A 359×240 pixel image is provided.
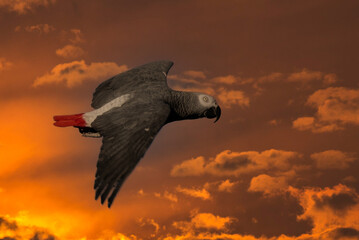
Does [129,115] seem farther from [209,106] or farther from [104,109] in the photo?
[209,106]

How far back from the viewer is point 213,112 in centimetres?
1321

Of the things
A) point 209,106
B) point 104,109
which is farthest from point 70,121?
point 209,106

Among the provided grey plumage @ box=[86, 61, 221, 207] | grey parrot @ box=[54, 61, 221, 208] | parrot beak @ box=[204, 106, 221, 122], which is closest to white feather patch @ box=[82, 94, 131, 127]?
grey parrot @ box=[54, 61, 221, 208]

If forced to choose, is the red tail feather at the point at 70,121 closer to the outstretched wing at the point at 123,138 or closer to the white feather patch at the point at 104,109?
the white feather patch at the point at 104,109

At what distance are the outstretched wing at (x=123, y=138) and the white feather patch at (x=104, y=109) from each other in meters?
0.25

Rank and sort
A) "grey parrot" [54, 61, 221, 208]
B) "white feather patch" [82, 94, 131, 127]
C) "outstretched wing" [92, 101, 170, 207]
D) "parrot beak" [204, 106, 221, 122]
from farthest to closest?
"parrot beak" [204, 106, 221, 122] < "white feather patch" [82, 94, 131, 127] < "grey parrot" [54, 61, 221, 208] < "outstretched wing" [92, 101, 170, 207]

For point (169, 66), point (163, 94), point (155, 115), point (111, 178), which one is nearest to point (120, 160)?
point (111, 178)

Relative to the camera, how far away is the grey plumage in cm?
920

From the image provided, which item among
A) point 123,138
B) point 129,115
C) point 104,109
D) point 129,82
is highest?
point 129,82

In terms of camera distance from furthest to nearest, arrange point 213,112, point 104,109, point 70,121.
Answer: point 213,112, point 104,109, point 70,121

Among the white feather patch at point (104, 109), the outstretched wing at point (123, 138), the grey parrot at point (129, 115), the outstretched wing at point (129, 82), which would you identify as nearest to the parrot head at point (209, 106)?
the grey parrot at point (129, 115)

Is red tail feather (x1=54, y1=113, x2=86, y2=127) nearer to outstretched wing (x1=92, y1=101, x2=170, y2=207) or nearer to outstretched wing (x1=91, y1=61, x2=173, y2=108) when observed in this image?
outstretched wing (x1=92, y1=101, x2=170, y2=207)

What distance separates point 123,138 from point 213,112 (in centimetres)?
395

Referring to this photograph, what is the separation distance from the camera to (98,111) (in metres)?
11.5
